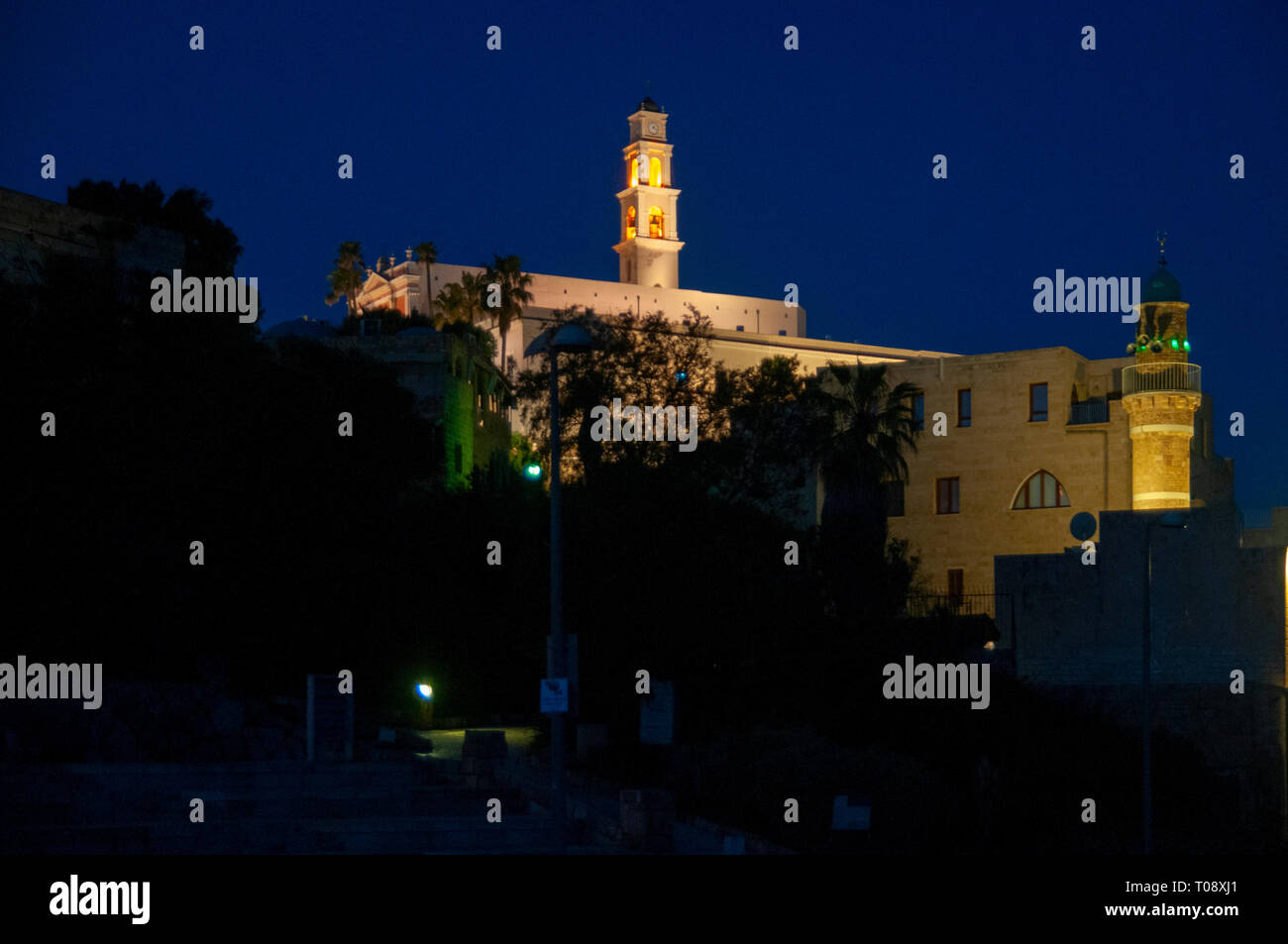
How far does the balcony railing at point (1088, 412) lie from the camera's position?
154 ft

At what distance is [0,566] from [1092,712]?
21.6 metres

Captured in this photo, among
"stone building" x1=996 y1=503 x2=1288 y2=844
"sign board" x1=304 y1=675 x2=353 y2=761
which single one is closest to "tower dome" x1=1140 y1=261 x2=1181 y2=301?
"stone building" x1=996 y1=503 x2=1288 y2=844

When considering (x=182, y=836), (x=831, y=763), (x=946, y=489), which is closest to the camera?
(x=182, y=836)

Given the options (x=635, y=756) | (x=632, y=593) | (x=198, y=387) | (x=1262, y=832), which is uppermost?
(x=198, y=387)

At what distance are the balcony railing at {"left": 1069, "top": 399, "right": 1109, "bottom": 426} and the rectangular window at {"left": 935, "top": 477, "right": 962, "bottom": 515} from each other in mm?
4374

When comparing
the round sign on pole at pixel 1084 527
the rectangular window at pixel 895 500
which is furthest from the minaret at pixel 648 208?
the round sign on pole at pixel 1084 527

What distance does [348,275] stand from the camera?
93.8 m

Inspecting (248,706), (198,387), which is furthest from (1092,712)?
(198,387)

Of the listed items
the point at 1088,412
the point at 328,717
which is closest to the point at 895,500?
the point at 1088,412

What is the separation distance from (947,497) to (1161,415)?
7784 mm

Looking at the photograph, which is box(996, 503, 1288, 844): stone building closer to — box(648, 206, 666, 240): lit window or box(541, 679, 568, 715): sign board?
box(541, 679, 568, 715): sign board
